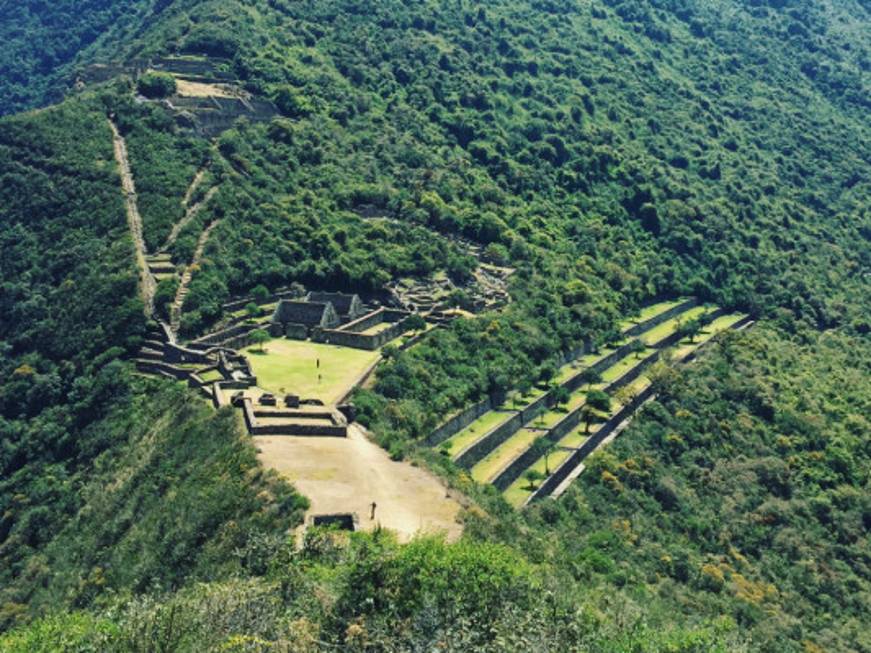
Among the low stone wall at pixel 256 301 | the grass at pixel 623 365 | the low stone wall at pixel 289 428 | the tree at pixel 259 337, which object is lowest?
the grass at pixel 623 365

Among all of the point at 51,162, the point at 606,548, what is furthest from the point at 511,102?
the point at 606,548

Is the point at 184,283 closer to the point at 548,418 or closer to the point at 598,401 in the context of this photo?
the point at 548,418

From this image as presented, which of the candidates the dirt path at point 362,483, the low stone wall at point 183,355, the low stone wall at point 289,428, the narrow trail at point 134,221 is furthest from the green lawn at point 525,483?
the narrow trail at point 134,221

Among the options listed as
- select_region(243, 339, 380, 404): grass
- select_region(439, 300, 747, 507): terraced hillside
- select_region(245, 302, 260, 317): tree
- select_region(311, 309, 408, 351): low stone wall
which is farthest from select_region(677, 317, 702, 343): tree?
select_region(245, 302, 260, 317): tree

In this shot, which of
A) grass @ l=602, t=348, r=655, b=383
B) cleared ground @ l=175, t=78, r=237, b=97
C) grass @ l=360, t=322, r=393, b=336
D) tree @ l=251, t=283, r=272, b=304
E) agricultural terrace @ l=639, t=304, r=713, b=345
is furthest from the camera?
cleared ground @ l=175, t=78, r=237, b=97

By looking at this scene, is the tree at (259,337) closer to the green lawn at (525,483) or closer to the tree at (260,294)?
the tree at (260,294)

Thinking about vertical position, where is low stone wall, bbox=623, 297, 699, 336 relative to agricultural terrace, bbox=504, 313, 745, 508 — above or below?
below

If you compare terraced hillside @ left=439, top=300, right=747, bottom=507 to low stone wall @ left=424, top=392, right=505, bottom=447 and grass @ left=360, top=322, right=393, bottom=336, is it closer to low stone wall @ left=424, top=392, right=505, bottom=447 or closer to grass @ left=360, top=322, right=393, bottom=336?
low stone wall @ left=424, top=392, right=505, bottom=447
